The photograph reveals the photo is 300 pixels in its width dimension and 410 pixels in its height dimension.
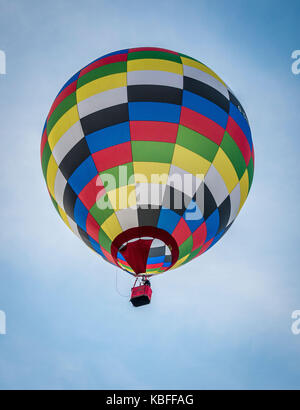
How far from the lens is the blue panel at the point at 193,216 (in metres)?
5.71

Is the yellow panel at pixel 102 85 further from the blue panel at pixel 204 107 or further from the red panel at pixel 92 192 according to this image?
the red panel at pixel 92 192

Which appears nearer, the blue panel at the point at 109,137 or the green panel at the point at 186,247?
the blue panel at the point at 109,137

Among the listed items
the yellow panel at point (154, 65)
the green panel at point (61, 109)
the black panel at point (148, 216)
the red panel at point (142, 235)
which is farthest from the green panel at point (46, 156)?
the black panel at point (148, 216)

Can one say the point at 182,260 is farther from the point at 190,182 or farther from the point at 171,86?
the point at 171,86

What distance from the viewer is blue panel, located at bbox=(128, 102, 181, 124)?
5773mm

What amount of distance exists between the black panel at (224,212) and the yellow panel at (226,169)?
0.22 metres

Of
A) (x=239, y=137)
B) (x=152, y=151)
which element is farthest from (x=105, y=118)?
(x=239, y=137)

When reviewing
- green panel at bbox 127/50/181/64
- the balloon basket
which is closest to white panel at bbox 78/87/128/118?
green panel at bbox 127/50/181/64

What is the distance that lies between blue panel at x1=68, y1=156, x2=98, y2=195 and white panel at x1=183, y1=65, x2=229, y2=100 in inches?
90.2

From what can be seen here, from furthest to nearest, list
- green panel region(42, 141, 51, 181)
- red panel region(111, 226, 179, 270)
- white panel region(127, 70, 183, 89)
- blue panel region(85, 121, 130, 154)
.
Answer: green panel region(42, 141, 51, 181) → white panel region(127, 70, 183, 89) → blue panel region(85, 121, 130, 154) → red panel region(111, 226, 179, 270)

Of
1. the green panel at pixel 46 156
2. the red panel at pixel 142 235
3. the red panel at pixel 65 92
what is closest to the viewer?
the red panel at pixel 142 235

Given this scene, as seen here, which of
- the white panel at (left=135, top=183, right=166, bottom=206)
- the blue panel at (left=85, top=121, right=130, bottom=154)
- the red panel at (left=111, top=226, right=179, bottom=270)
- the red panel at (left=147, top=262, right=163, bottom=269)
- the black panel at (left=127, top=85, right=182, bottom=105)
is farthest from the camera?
the red panel at (left=147, top=262, right=163, bottom=269)

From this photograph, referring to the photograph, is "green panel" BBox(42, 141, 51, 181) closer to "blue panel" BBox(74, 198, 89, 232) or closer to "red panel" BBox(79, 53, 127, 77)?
"blue panel" BBox(74, 198, 89, 232)

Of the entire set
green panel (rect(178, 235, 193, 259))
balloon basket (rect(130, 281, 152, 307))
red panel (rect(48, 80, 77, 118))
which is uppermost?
red panel (rect(48, 80, 77, 118))
